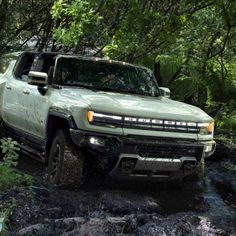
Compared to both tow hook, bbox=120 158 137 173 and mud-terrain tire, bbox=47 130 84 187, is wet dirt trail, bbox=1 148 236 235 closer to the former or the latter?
mud-terrain tire, bbox=47 130 84 187

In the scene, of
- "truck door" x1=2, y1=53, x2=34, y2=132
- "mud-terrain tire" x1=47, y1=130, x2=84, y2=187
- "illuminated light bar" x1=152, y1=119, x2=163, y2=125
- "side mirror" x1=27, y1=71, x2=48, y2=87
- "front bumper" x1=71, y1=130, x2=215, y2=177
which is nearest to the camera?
"front bumper" x1=71, y1=130, x2=215, y2=177

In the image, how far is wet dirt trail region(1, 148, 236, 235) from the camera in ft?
17.5

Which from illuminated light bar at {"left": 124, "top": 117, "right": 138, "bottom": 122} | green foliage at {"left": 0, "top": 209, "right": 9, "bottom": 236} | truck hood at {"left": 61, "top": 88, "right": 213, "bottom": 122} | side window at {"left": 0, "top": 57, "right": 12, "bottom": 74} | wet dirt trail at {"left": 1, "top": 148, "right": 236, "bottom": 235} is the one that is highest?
truck hood at {"left": 61, "top": 88, "right": 213, "bottom": 122}

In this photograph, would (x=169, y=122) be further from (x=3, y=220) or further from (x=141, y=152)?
(x=3, y=220)

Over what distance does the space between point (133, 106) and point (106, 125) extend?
46 centimetres

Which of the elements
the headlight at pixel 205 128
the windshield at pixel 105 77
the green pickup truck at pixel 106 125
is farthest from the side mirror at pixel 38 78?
the headlight at pixel 205 128

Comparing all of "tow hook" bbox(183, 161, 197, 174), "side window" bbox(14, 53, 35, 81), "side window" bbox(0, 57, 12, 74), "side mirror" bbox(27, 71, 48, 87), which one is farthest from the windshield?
"side window" bbox(0, 57, 12, 74)

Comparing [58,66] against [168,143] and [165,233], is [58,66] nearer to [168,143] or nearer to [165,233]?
[168,143]

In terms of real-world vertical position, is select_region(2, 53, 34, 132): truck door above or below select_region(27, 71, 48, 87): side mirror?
below

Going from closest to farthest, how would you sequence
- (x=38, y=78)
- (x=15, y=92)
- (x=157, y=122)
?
(x=157, y=122) → (x=38, y=78) → (x=15, y=92)

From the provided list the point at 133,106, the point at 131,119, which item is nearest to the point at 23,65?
the point at 133,106

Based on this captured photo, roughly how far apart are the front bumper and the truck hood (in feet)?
0.97

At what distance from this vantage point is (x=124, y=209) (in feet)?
20.4

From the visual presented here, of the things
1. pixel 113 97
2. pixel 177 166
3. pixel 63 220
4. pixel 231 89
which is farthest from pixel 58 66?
pixel 231 89
